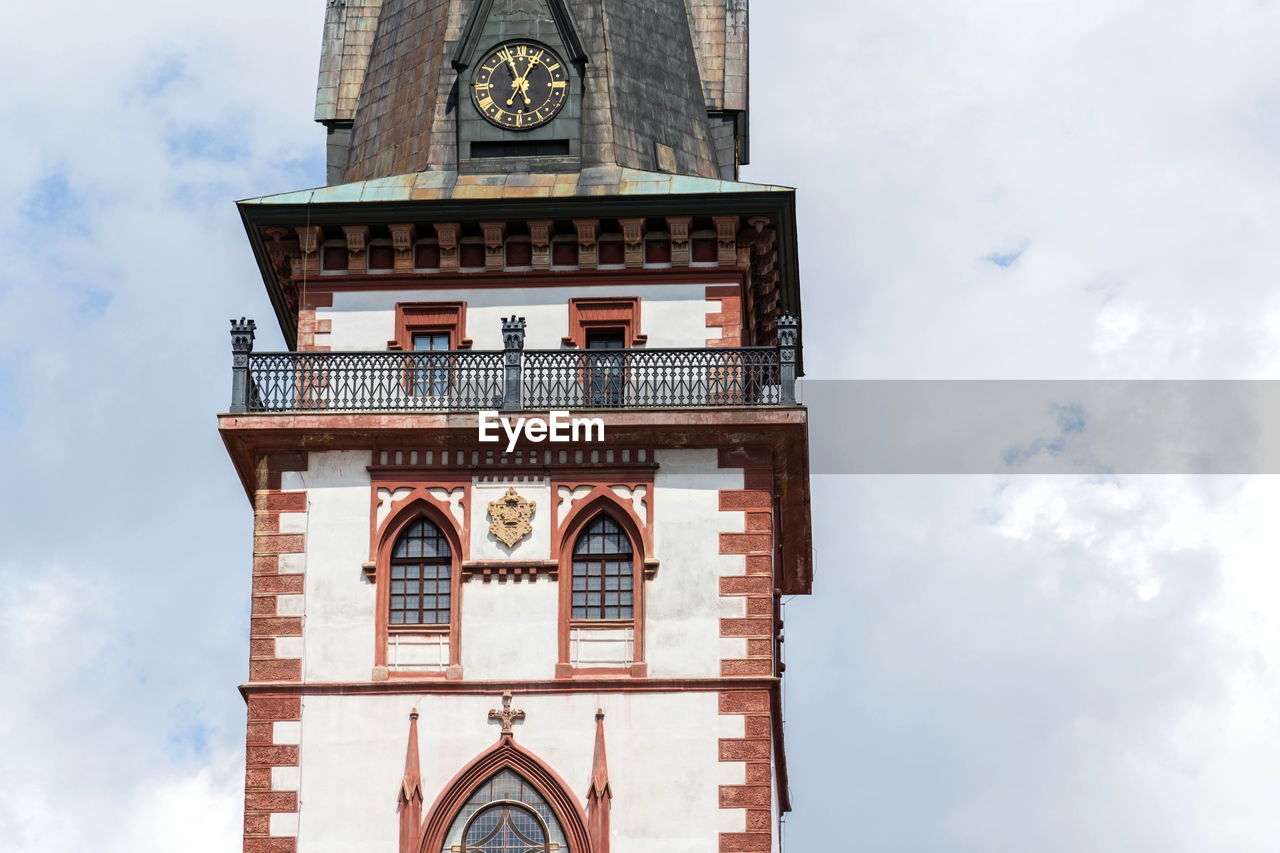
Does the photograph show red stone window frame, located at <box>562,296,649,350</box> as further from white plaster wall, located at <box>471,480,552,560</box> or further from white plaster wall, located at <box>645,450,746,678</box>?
white plaster wall, located at <box>471,480,552,560</box>

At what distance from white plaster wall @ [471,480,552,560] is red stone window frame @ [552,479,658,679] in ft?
0.49

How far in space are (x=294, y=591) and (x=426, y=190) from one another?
6.46m

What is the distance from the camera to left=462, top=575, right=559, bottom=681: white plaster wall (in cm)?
4594

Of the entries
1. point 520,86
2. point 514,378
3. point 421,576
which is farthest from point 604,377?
point 520,86

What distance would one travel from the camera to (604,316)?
48.9 metres

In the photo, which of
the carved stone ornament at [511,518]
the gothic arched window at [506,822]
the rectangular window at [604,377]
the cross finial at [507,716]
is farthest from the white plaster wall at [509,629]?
the rectangular window at [604,377]

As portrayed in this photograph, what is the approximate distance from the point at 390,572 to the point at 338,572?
0.72 meters

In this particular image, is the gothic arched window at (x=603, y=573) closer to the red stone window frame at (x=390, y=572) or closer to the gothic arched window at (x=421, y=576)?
the red stone window frame at (x=390, y=572)

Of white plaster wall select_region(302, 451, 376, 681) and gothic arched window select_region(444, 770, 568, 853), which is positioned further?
white plaster wall select_region(302, 451, 376, 681)

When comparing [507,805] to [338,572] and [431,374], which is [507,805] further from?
[431,374]

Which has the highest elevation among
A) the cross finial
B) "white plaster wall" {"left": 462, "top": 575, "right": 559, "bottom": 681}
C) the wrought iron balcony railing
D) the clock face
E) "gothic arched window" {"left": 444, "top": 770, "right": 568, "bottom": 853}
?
the clock face

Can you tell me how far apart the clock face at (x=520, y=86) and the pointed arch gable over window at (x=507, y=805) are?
9911mm

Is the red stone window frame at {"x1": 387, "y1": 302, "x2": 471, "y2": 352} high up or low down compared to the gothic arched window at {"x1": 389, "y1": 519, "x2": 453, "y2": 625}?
up

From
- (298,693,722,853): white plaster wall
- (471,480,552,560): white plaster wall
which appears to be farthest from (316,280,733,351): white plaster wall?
(298,693,722,853): white plaster wall
